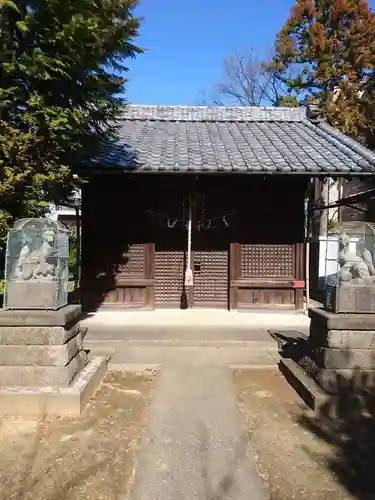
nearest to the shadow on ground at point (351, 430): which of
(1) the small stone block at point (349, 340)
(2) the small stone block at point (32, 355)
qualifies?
(1) the small stone block at point (349, 340)

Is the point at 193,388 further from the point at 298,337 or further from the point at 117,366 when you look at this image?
the point at 298,337

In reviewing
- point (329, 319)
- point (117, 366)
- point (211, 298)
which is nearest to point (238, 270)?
point (211, 298)

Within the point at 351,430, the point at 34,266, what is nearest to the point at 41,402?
the point at 34,266

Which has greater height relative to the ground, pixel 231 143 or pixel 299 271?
pixel 231 143

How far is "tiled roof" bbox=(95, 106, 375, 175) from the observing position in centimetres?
962

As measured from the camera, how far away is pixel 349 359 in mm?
5113

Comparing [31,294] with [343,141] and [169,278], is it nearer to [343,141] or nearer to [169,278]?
[169,278]

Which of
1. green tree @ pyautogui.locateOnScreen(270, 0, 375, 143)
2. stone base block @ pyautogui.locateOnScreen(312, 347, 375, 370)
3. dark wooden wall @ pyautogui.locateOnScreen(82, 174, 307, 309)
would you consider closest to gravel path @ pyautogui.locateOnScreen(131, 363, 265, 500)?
stone base block @ pyautogui.locateOnScreen(312, 347, 375, 370)

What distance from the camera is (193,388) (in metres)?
5.76

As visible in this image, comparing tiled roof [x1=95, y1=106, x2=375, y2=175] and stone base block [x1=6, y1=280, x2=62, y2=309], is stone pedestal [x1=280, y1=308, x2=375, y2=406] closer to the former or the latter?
stone base block [x1=6, y1=280, x2=62, y2=309]

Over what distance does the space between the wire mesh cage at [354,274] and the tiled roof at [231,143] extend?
418 cm

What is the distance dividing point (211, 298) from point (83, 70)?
252 inches

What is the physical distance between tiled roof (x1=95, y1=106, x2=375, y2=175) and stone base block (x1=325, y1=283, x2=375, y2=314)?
15.4ft

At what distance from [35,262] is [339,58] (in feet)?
70.0
